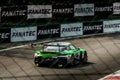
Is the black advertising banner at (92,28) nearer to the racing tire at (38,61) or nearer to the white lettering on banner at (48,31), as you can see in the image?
the white lettering on banner at (48,31)

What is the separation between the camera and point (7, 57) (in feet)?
64.2

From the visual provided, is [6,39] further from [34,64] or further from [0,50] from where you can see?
[34,64]

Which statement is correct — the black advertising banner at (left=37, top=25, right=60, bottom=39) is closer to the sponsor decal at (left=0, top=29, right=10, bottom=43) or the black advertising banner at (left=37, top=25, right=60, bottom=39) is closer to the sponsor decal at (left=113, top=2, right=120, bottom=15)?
the sponsor decal at (left=0, top=29, right=10, bottom=43)

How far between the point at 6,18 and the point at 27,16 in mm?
1826

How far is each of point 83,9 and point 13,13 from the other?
6.76 m

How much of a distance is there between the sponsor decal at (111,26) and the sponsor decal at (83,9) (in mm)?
1667

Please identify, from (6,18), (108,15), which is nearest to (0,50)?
(6,18)

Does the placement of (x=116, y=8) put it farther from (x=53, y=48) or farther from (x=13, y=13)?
(x=53, y=48)

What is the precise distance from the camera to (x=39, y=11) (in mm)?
26906

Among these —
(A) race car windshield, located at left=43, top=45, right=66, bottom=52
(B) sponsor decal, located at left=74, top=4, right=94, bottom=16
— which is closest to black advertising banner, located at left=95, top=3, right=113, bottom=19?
(B) sponsor decal, located at left=74, top=4, right=94, bottom=16

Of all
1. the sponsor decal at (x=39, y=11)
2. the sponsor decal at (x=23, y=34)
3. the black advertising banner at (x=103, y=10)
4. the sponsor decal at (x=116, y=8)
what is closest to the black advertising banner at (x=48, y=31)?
the sponsor decal at (x=23, y=34)

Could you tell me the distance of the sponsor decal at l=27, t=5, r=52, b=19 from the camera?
2623cm

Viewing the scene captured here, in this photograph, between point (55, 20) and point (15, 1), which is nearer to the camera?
point (55, 20)

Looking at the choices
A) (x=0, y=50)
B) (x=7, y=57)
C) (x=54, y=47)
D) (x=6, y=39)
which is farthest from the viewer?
(x=6, y=39)
